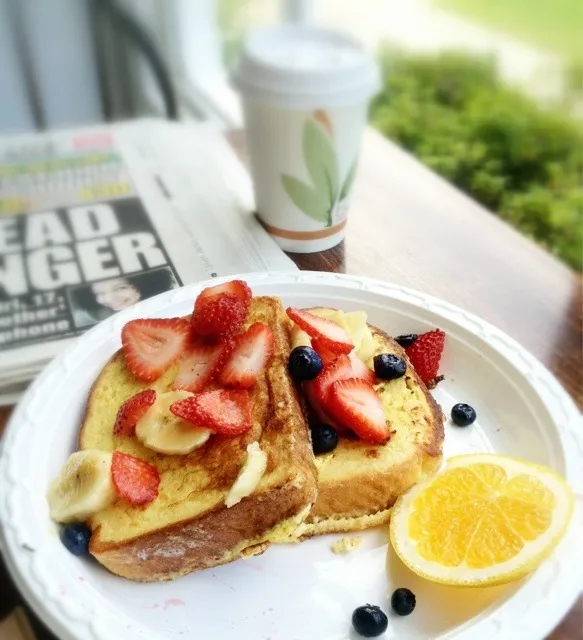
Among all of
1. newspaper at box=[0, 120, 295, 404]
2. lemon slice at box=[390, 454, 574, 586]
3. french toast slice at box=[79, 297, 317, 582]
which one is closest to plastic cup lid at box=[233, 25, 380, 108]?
newspaper at box=[0, 120, 295, 404]

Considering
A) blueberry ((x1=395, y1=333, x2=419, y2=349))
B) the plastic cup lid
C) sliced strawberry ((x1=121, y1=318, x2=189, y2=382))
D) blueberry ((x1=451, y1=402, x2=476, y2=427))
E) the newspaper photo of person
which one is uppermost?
the plastic cup lid

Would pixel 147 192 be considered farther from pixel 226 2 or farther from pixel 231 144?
pixel 226 2

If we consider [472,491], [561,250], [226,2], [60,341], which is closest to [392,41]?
[226,2]

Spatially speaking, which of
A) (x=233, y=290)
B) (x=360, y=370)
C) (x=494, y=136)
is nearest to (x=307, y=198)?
(x=233, y=290)

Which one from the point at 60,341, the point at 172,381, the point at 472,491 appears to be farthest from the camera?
the point at 60,341

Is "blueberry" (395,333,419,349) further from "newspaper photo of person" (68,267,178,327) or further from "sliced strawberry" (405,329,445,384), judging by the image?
"newspaper photo of person" (68,267,178,327)

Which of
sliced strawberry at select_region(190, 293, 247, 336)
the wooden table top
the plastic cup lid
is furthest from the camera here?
the wooden table top
